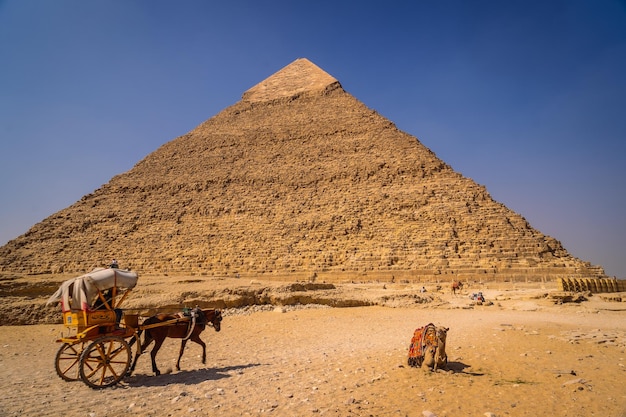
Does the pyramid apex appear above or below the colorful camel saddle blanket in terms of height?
above

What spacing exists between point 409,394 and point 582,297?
391 inches

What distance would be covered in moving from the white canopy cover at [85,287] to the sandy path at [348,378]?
2.58 feet

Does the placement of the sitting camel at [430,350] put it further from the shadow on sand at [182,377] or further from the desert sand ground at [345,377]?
the shadow on sand at [182,377]

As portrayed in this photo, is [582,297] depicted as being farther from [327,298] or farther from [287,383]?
[287,383]

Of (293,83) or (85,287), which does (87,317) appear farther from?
(293,83)

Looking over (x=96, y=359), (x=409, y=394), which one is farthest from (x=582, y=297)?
(x=96, y=359)

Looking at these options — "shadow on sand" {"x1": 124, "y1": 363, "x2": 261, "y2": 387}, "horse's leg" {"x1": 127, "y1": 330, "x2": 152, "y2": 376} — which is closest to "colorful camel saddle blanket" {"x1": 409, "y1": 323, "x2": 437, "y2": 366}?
"shadow on sand" {"x1": 124, "y1": 363, "x2": 261, "y2": 387}

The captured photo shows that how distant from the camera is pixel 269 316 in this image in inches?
330

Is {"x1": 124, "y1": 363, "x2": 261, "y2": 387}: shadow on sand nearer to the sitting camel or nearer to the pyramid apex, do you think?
the sitting camel

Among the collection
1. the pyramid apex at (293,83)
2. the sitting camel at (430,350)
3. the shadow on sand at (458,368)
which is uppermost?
the pyramid apex at (293,83)

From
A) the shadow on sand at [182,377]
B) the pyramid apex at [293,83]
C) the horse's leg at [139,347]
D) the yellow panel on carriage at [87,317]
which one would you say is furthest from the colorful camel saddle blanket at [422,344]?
the pyramid apex at [293,83]

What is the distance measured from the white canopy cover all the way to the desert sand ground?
2.59ft

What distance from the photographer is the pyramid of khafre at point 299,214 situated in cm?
2134

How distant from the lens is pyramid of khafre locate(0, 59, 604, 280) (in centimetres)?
2134
